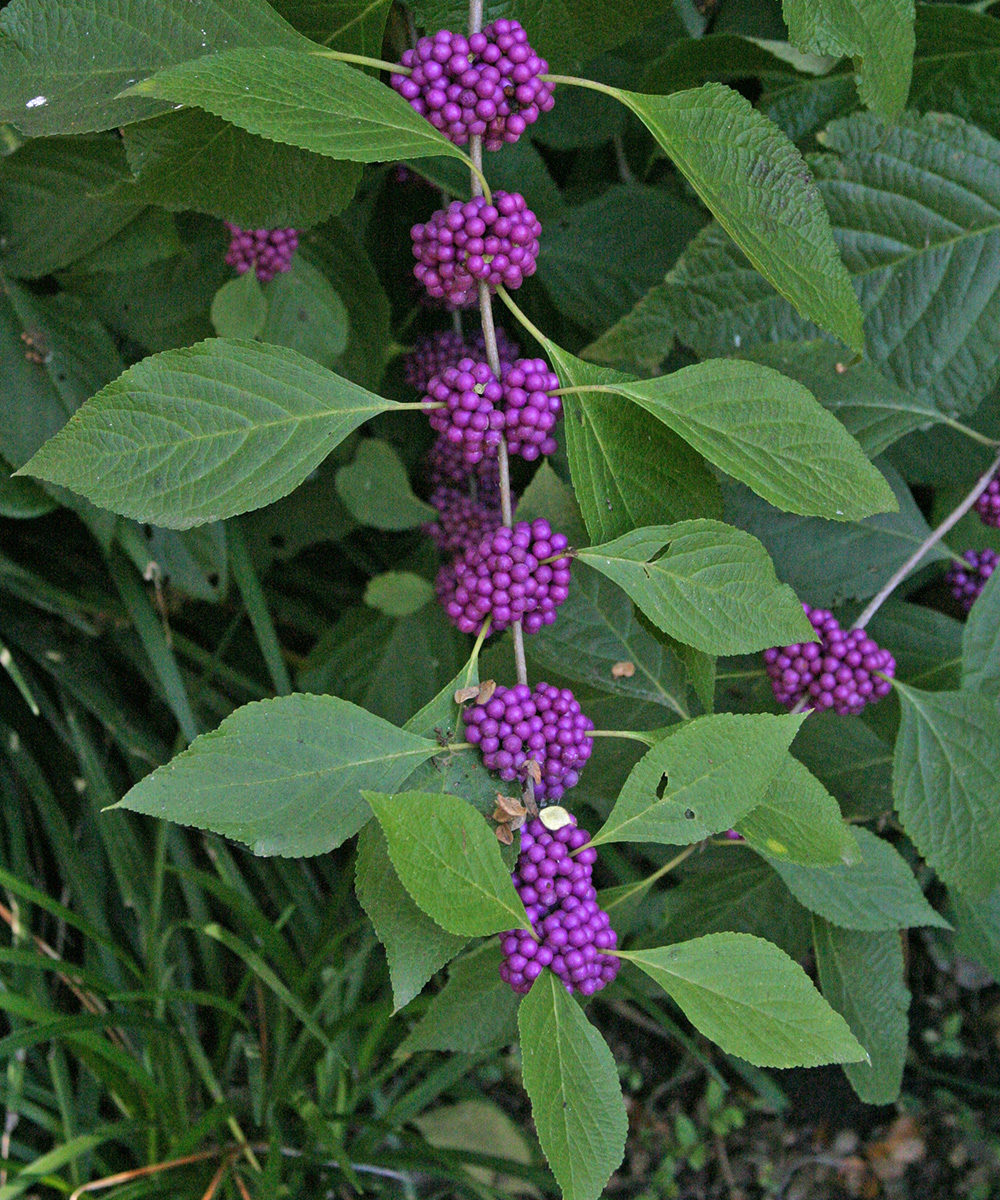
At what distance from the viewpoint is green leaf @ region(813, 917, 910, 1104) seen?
0.85 meters

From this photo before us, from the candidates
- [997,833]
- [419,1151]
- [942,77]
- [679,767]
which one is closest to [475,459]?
[679,767]

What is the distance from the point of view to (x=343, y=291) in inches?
43.4

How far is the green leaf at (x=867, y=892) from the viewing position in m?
0.80

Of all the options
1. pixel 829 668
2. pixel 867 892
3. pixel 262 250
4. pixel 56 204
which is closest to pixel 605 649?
pixel 829 668

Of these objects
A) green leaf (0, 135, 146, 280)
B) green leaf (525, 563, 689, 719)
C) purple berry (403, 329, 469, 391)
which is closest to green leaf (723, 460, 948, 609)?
green leaf (525, 563, 689, 719)

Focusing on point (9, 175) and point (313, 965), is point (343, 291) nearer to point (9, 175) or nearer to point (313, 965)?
point (9, 175)

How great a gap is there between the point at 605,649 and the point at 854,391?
29 centimetres

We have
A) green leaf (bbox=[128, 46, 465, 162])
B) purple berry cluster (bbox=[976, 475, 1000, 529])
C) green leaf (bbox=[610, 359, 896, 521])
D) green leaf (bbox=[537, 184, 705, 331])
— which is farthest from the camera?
green leaf (bbox=[537, 184, 705, 331])

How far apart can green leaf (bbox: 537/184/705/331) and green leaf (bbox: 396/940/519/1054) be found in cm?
68

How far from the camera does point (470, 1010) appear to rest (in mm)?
788

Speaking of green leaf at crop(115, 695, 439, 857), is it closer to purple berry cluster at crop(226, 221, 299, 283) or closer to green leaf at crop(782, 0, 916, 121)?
green leaf at crop(782, 0, 916, 121)

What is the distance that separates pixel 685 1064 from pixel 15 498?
1259 millimetres

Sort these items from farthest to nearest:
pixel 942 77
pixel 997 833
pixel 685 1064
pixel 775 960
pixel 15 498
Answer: pixel 685 1064, pixel 15 498, pixel 942 77, pixel 997 833, pixel 775 960

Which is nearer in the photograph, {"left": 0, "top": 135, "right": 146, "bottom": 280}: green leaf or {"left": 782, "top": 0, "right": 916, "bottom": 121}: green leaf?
{"left": 782, "top": 0, "right": 916, "bottom": 121}: green leaf
